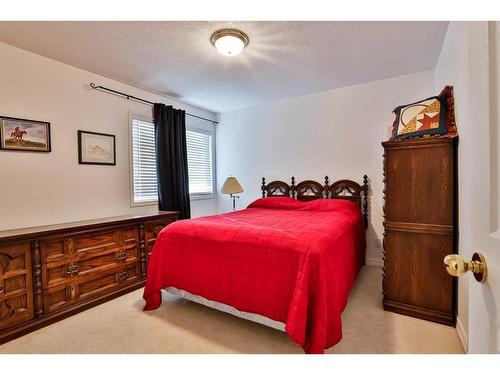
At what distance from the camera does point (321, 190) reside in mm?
3873

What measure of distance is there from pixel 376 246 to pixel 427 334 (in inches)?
64.3

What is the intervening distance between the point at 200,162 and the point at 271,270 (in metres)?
3.19

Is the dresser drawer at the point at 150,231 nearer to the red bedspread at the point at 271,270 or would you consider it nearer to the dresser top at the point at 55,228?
the dresser top at the point at 55,228

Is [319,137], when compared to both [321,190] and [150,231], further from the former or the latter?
[150,231]

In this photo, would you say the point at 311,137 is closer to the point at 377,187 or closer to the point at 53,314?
the point at 377,187

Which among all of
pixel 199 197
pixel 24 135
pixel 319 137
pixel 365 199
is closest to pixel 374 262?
pixel 365 199

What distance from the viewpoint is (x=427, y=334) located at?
1934 millimetres

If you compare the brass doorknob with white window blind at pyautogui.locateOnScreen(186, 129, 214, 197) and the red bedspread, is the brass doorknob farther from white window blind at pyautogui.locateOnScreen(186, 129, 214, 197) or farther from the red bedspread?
white window blind at pyautogui.locateOnScreen(186, 129, 214, 197)

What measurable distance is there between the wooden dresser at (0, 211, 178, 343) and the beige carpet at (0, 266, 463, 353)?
148 millimetres

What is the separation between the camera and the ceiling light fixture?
2.23 meters

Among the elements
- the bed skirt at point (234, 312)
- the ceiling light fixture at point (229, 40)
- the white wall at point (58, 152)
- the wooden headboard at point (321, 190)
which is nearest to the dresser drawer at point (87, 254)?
the white wall at point (58, 152)
